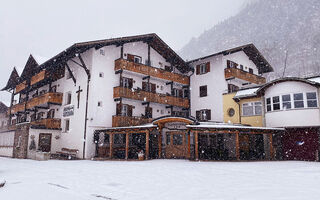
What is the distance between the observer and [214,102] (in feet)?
94.4

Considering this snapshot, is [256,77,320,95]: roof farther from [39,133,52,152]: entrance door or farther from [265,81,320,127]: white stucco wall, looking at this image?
[39,133,52,152]: entrance door

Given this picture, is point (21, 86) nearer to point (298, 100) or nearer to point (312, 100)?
point (298, 100)

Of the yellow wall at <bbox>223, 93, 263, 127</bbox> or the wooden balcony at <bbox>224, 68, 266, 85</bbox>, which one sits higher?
the wooden balcony at <bbox>224, 68, 266, 85</bbox>

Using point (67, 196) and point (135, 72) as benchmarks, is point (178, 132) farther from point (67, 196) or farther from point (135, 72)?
point (67, 196)

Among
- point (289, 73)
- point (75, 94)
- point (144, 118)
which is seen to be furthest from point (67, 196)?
point (289, 73)

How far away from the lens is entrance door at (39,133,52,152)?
25.1 metres

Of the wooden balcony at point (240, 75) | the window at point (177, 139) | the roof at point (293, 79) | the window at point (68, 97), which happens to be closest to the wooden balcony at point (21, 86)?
the window at point (68, 97)

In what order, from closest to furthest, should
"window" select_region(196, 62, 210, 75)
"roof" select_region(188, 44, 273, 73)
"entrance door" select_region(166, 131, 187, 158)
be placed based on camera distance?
"entrance door" select_region(166, 131, 187, 158), "window" select_region(196, 62, 210, 75), "roof" select_region(188, 44, 273, 73)

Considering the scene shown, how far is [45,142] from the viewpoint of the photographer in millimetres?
25484

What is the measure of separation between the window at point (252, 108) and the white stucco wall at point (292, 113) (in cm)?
133

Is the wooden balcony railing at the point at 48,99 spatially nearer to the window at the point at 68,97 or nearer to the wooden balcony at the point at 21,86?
the window at the point at 68,97

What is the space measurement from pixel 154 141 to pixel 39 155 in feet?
32.4

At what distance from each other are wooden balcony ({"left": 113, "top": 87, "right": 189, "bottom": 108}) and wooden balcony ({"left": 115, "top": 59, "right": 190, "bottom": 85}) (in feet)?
6.82

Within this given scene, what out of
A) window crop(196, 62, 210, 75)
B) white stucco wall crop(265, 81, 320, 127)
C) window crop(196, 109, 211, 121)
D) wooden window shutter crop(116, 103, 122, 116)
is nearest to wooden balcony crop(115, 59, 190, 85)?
window crop(196, 62, 210, 75)
